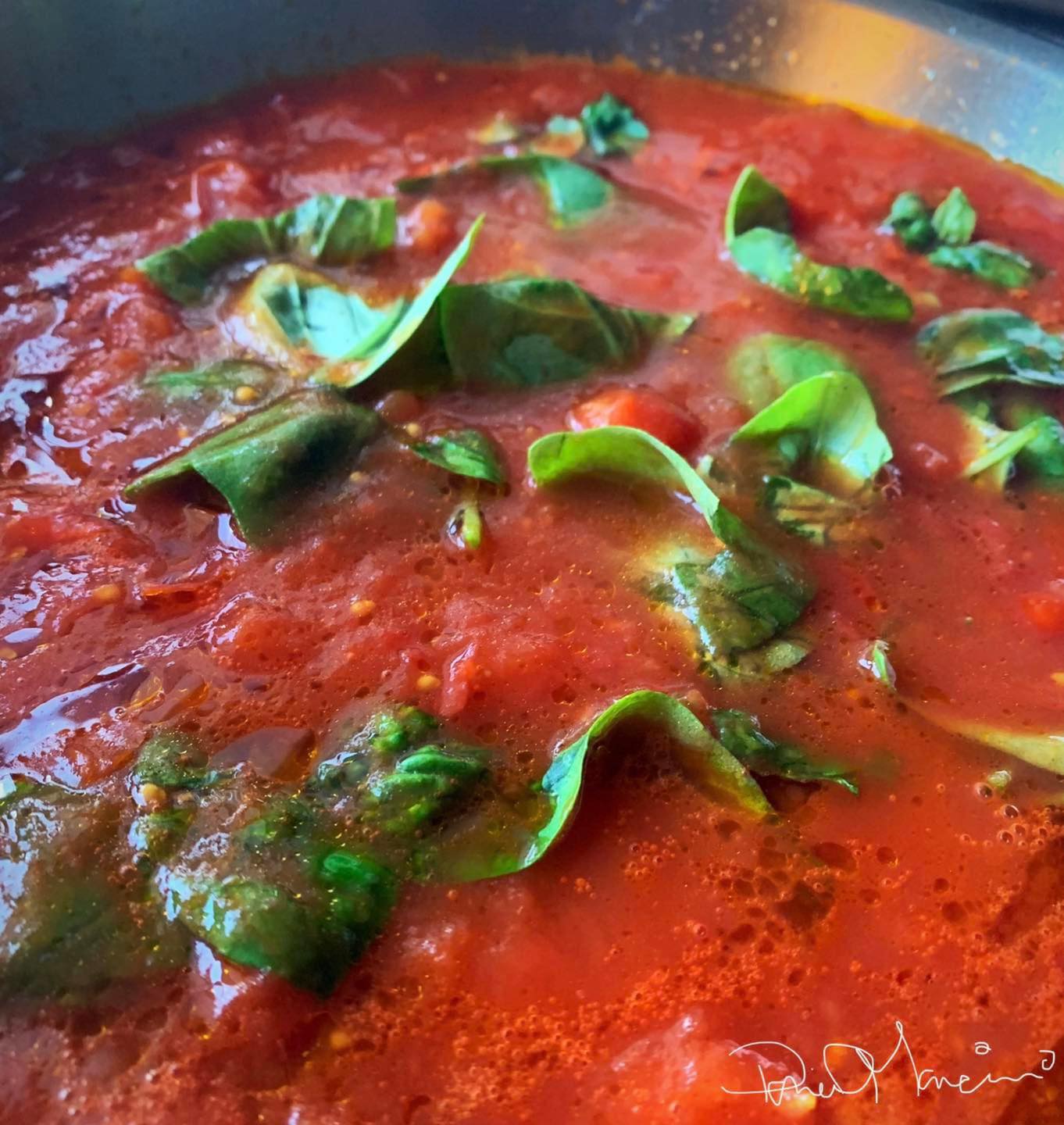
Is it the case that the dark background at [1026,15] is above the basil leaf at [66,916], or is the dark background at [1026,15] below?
above

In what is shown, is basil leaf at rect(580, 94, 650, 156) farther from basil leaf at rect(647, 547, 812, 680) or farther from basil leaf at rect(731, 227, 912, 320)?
basil leaf at rect(647, 547, 812, 680)

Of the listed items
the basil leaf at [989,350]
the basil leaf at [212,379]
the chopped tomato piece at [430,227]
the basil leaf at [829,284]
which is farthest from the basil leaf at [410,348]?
the basil leaf at [989,350]

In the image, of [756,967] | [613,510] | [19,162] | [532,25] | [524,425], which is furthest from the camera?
[532,25]

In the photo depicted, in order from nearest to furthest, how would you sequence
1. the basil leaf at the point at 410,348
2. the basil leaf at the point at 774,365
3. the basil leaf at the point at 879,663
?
the basil leaf at the point at 879,663 < the basil leaf at the point at 410,348 < the basil leaf at the point at 774,365

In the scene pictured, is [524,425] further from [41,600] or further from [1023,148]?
[1023,148]

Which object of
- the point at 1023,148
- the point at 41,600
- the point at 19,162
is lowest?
the point at 41,600

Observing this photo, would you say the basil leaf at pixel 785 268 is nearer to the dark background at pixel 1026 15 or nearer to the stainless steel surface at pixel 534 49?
the stainless steel surface at pixel 534 49

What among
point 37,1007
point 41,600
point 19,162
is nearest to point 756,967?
point 37,1007
